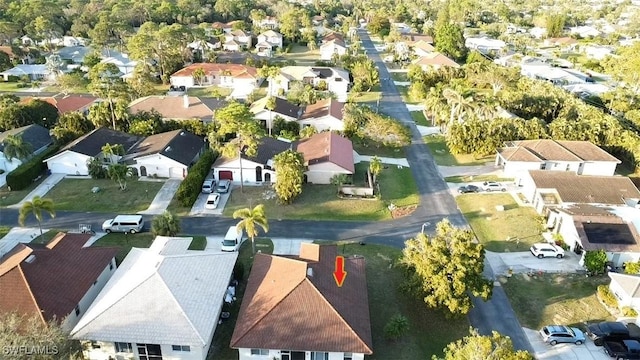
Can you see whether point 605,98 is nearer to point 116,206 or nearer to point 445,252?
point 445,252

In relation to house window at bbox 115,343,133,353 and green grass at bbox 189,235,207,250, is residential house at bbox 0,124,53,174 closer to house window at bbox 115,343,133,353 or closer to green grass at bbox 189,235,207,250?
green grass at bbox 189,235,207,250

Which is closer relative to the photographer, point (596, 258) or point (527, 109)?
point (596, 258)

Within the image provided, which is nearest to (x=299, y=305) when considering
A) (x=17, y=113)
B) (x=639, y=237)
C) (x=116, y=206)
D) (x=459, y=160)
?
(x=116, y=206)

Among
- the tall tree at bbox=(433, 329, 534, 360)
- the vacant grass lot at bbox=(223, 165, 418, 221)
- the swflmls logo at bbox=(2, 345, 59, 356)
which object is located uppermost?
the swflmls logo at bbox=(2, 345, 59, 356)

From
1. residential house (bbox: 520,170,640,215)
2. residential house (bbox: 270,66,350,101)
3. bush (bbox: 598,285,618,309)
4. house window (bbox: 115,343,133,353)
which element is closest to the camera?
house window (bbox: 115,343,133,353)

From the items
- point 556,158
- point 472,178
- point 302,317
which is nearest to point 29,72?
point 472,178

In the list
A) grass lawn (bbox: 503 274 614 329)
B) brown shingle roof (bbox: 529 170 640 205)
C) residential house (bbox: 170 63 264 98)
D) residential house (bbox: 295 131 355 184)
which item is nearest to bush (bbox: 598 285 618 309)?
grass lawn (bbox: 503 274 614 329)

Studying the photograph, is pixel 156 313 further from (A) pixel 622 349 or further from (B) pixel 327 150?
(B) pixel 327 150

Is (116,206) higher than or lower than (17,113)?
lower
